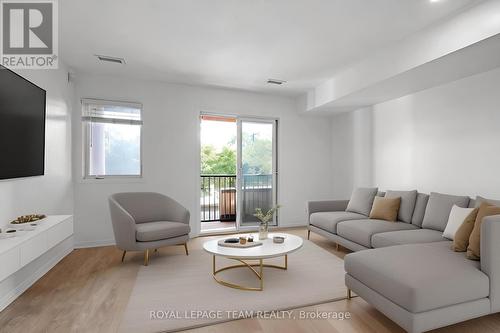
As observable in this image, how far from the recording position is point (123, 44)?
3086 millimetres

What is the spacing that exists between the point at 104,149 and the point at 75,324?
2.81 m

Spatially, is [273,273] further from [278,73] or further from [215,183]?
[215,183]

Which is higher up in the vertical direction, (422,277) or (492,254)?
(492,254)

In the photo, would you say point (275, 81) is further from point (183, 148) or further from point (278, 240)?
point (278, 240)

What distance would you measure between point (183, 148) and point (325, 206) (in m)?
2.61

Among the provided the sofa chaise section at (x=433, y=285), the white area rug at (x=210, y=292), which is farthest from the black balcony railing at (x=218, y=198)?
the sofa chaise section at (x=433, y=285)

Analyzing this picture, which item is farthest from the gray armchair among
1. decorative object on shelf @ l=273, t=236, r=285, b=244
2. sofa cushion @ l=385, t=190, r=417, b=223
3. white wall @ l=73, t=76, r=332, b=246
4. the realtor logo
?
sofa cushion @ l=385, t=190, r=417, b=223

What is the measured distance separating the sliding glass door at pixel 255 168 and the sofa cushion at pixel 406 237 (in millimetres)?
2560

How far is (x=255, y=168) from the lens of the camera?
203 inches

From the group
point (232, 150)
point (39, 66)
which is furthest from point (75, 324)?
point (232, 150)

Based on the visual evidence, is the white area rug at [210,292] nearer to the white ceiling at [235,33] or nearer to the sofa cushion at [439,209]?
the sofa cushion at [439,209]

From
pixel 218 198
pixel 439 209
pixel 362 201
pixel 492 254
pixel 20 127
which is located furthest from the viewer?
pixel 218 198

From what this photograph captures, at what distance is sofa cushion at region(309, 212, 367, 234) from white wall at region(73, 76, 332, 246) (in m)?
1.28

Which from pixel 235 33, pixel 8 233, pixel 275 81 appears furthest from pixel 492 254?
pixel 8 233
